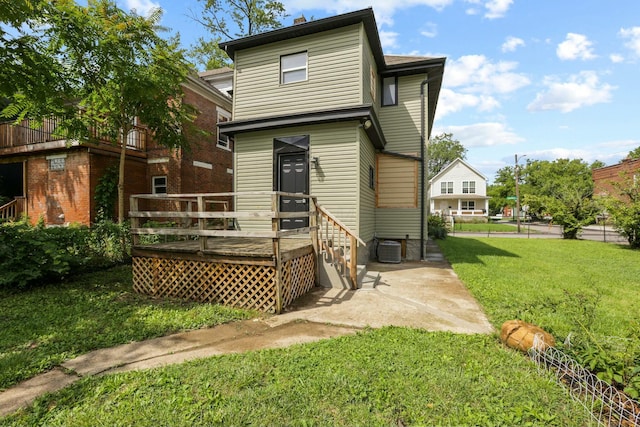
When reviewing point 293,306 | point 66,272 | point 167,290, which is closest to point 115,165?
point 66,272

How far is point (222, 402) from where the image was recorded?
2504 millimetres

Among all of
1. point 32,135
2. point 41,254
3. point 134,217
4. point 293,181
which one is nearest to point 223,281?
point 134,217

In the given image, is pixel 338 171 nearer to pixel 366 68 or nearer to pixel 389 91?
pixel 366 68

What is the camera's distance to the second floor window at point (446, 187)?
130 feet

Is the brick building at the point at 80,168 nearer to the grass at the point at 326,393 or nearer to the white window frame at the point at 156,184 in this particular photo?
the white window frame at the point at 156,184

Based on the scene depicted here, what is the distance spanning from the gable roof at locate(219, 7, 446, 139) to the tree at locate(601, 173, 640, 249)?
10.3 m

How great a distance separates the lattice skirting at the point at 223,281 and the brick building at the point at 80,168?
617 centimetres

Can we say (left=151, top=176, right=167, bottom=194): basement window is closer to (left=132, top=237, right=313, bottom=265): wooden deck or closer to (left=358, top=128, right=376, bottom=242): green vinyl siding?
(left=132, top=237, right=313, bottom=265): wooden deck

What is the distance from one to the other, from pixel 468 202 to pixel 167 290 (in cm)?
4166

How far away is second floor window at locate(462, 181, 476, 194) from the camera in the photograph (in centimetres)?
3847

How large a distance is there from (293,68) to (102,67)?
16.6 ft

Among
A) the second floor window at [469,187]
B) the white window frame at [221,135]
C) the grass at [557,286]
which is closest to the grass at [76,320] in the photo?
the grass at [557,286]

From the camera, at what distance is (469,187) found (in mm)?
38625

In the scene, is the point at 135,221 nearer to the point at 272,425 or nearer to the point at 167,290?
the point at 167,290
